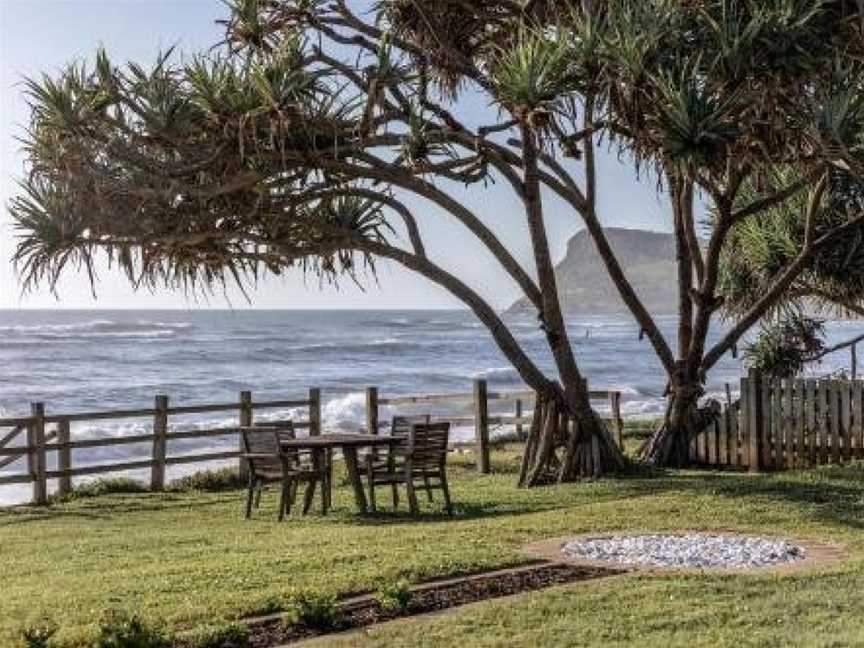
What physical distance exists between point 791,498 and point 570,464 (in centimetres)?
366

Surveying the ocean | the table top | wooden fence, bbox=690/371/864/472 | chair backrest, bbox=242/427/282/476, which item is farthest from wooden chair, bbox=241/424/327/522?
the ocean

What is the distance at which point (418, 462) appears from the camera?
13.2 meters

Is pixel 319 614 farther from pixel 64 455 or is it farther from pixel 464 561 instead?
pixel 64 455

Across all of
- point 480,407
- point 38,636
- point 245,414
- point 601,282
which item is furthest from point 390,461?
point 601,282

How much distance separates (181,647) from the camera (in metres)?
6.35

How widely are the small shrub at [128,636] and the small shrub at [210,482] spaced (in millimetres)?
10720

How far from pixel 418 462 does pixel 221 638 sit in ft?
22.3

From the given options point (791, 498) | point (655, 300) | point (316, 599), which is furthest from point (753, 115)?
point (655, 300)

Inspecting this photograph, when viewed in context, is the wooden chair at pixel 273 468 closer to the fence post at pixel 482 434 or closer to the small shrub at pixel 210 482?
the small shrub at pixel 210 482

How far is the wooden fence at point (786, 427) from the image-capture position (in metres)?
15.7

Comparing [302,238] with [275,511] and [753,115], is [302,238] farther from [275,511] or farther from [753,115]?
[753,115]

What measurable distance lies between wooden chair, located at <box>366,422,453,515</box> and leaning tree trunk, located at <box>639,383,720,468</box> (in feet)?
14.5

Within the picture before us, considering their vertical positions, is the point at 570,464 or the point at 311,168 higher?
the point at 311,168

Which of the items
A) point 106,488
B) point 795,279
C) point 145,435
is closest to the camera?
A: point 106,488
